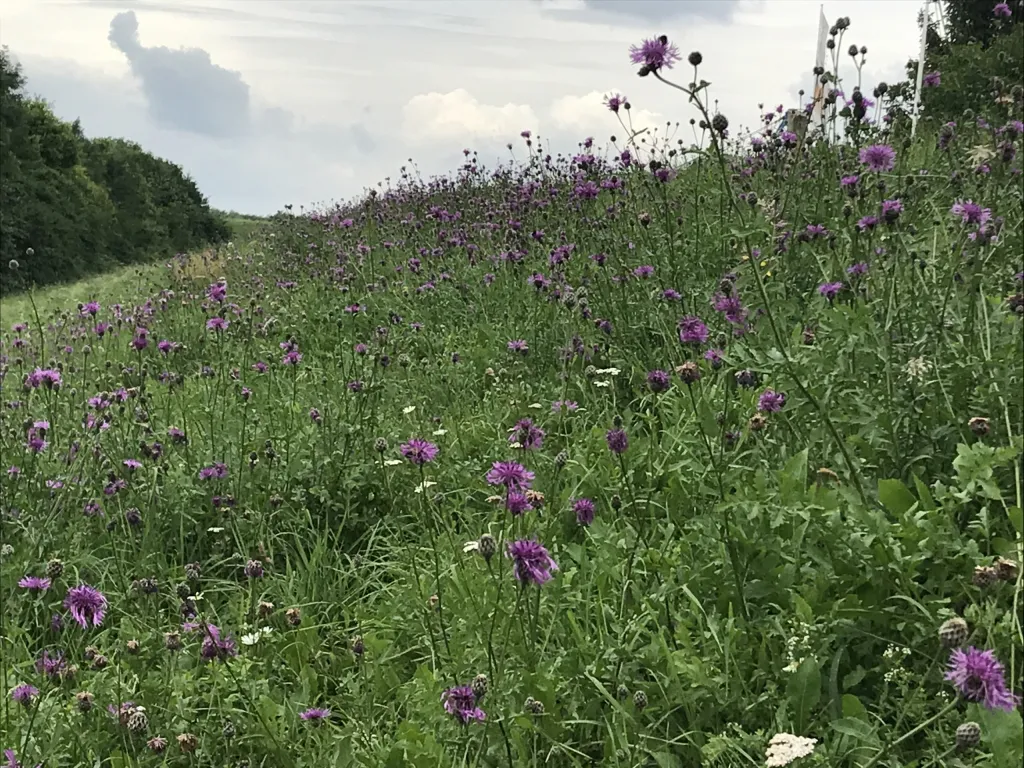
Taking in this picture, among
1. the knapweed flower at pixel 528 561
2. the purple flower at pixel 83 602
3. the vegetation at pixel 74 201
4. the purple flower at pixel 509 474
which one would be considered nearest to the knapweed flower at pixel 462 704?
the knapweed flower at pixel 528 561

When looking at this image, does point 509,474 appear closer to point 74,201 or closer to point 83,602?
point 83,602

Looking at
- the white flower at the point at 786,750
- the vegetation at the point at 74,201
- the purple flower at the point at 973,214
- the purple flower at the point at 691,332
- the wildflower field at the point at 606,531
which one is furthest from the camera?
the vegetation at the point at 74,201

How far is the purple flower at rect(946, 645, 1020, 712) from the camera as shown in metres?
1.10

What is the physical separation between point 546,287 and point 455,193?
14.1 ft

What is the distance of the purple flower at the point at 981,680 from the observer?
1.10m

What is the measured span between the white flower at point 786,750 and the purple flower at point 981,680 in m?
0.27

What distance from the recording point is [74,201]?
885 inches

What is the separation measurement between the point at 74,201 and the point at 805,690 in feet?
82.0

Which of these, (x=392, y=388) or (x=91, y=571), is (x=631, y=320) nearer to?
(x=392, y=388)

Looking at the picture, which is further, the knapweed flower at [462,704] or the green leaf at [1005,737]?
the knapweed flower at [462,704]

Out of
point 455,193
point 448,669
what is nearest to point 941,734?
point 448,669

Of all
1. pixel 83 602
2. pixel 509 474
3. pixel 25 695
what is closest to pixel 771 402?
pixel 509 474

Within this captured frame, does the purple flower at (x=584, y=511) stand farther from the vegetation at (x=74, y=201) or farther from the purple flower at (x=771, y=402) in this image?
the vegetation at (x=74, y=201)

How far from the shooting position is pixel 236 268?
9867 millimetres
